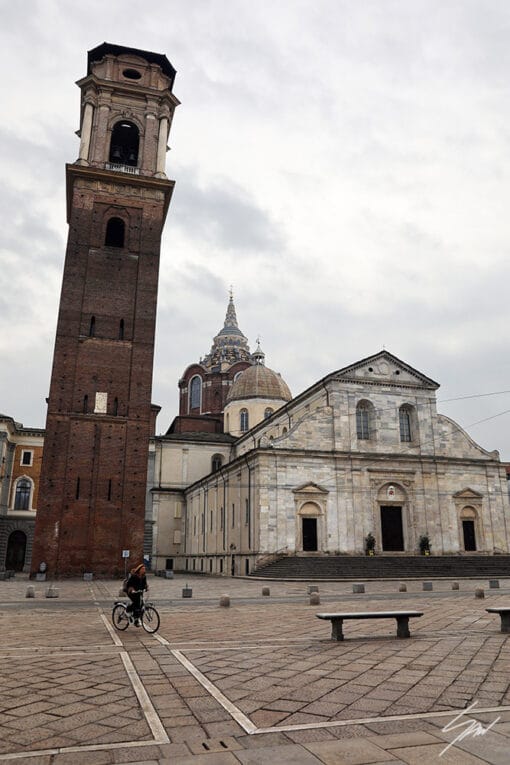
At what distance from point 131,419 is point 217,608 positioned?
1902cm

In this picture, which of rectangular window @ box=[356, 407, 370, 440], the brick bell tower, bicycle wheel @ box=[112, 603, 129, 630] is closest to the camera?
bicycle wheel @ box=[112, 603, 129, 630]

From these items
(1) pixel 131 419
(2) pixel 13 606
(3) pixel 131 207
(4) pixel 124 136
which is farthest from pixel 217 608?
(4) pixel 124 136

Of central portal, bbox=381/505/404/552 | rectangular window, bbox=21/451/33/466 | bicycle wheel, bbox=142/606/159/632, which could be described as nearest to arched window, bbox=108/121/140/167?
rectangular window, bbox=21/451/33/466

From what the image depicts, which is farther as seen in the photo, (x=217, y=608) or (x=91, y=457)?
(x=91, y=457)

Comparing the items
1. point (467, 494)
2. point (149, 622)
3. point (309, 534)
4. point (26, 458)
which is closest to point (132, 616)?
point (149, 622)

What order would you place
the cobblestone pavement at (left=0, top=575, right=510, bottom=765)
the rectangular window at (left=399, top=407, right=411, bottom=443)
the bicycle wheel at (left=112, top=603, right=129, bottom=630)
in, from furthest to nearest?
the rectangular window at (left=399, top=407, right=411, bottom=443) → the bicycle wheel at (left=112, top=603, right=129, bottom=630) → the cobblestone pavement at (left=0, top=575, right=510, bottom=765)

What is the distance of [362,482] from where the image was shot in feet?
121

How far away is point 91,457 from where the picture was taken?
32.8m

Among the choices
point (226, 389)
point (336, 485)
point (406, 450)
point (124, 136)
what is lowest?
point (336, 485)

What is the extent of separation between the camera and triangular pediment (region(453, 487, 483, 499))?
125 feet

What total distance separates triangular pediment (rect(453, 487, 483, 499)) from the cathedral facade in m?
0.08

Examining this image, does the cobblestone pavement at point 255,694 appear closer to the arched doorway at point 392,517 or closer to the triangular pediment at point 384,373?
the arched doorway at point 392,517

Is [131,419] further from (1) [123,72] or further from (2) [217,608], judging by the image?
(1) [123,72]
